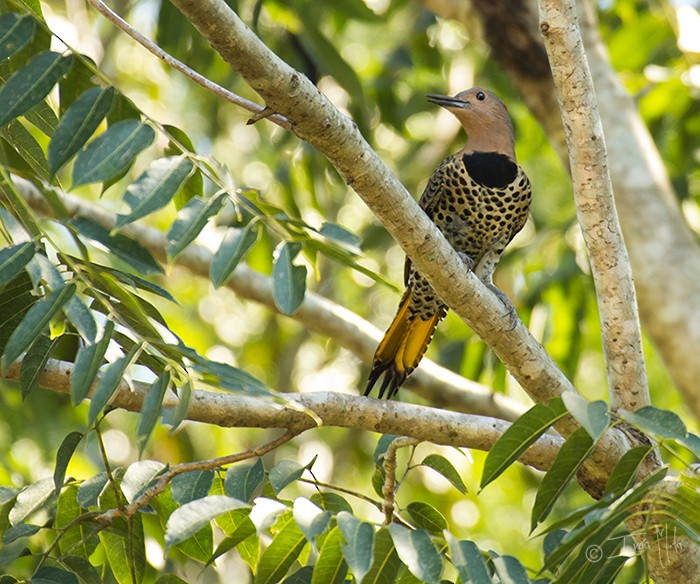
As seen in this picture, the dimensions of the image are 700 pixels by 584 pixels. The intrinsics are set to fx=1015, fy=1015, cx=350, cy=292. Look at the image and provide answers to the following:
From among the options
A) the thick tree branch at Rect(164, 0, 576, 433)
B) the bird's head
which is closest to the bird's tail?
the bird's head

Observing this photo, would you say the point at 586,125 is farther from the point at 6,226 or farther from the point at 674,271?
the point at 674,271

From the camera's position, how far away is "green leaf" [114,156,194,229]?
1707mm

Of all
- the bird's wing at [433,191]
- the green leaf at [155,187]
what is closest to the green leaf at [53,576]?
the green leaf at [155,187]

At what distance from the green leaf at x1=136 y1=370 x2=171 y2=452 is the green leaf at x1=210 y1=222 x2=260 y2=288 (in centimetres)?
20

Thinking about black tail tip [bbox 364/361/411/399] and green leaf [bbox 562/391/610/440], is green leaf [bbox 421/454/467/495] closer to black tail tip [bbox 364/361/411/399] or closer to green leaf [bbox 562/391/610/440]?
green leaf [bbox 562/391/610/440]

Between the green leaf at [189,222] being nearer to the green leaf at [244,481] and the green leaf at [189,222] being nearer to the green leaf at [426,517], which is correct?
the green leaf at [244,481]

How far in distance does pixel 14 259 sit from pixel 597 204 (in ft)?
4.81

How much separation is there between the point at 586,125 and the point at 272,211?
2.82 feet

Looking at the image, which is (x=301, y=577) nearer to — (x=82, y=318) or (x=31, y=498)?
(x=31, y=498)

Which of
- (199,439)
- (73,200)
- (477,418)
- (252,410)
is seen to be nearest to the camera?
(252,410)

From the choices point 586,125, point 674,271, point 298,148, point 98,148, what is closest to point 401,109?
point 298,148

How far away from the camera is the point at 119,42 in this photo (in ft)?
24.6

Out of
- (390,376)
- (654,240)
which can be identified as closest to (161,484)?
(390,376)

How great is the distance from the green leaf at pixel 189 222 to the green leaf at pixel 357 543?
532mm
